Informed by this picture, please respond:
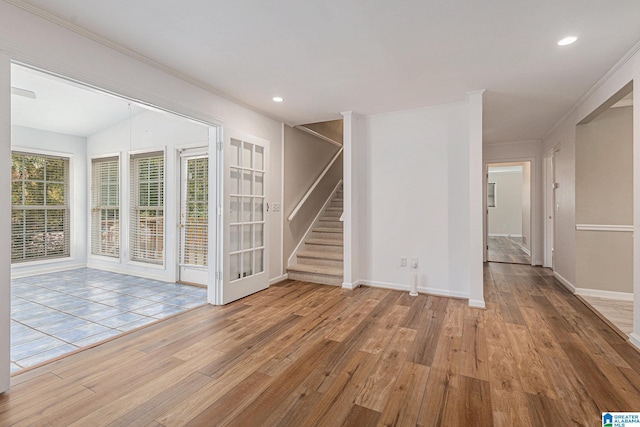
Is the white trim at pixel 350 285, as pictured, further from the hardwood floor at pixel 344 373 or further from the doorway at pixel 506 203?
the doorway at pixel 506 203

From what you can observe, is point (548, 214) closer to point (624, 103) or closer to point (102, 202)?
point (624, 103)

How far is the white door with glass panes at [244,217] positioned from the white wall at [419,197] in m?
1.35

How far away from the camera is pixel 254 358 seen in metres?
2.31

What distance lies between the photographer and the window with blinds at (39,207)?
518cm

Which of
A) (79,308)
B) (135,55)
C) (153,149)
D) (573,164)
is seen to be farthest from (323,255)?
(573,164)

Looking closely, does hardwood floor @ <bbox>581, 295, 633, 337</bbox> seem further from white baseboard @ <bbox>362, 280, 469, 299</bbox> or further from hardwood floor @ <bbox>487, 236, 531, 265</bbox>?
hardwood floor @ <bbox>487, 236, 531, 265</bbox>

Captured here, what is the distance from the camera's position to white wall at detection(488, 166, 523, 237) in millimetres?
10633

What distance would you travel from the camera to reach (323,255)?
4.96m

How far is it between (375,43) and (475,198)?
2.10 meters

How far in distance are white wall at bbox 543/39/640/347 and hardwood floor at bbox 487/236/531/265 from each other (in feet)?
5.16

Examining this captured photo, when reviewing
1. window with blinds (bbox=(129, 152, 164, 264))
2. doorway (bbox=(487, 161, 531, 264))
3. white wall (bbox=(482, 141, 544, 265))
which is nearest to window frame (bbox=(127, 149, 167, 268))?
window with blinds (bbox=(129, 152, 164, 264))

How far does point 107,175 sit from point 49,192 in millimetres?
1049

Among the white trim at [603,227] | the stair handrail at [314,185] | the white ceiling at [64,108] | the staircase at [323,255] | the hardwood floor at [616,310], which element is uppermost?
the white ceiling at [64,108]

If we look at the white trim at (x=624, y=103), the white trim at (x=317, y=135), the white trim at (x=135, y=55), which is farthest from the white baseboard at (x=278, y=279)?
the white trim at (x=624, y=103)
